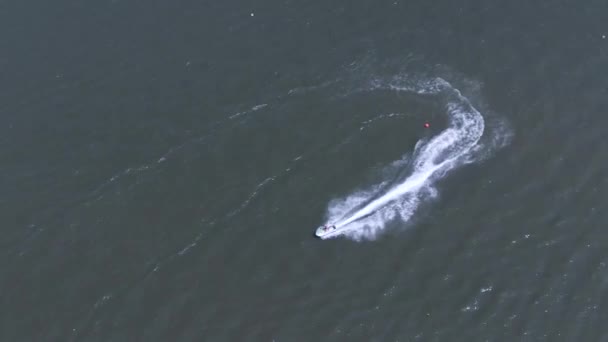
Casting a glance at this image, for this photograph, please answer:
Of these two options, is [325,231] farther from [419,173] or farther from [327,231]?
[419,173]

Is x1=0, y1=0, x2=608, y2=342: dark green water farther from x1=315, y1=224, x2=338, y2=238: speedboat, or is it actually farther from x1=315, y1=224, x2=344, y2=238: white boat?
x1=315, y1=224, x2=338, y2=238: speedboat

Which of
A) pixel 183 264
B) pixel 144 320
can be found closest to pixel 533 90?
pixel 183 264

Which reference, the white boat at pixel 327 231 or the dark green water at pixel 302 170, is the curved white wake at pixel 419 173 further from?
the dark green water at pixel 302 170

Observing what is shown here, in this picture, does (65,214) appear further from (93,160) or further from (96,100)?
(96,100)

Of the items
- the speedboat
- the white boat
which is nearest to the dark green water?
the white boat

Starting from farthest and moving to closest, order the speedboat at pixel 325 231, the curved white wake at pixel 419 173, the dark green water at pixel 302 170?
the curved white wake at pixel 419 173 → the speedboat at pixel 325 231 → the dark green water at pixel 302 170

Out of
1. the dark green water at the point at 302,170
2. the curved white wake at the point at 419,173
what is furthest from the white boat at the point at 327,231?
the dark green water at the point at 302,170
